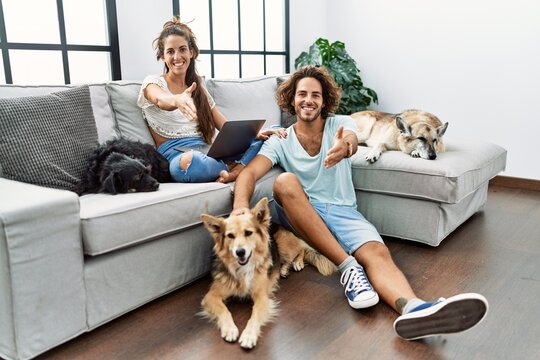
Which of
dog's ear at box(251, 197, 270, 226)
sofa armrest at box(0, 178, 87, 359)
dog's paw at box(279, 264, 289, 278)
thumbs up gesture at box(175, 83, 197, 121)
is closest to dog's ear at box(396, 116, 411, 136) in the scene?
dog's paw at box(279, 264, 289, 278)

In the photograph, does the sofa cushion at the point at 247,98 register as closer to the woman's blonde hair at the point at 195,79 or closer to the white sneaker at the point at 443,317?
the woman's blonde hair at the point at 195,79

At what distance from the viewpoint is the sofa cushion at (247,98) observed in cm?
325

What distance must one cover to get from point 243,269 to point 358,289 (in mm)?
514

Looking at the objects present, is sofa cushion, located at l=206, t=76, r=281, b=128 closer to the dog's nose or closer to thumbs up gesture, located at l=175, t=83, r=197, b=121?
thumbs up gesture, located at l=175, t=83, r=197, b=121

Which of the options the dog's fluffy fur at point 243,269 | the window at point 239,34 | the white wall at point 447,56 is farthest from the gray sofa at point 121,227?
the window at point 239,34

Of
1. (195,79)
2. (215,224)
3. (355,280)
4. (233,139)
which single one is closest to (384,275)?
(355,280)

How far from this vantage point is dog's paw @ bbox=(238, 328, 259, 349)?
5.68ft

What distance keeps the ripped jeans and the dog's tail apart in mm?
575

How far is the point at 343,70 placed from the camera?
4.58m

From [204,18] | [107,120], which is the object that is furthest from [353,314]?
[204,18]

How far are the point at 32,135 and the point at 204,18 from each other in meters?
2.38

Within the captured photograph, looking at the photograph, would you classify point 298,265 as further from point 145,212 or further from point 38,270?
point 38,270

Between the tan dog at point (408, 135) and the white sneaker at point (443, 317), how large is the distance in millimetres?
1341

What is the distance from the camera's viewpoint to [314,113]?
2.42m
